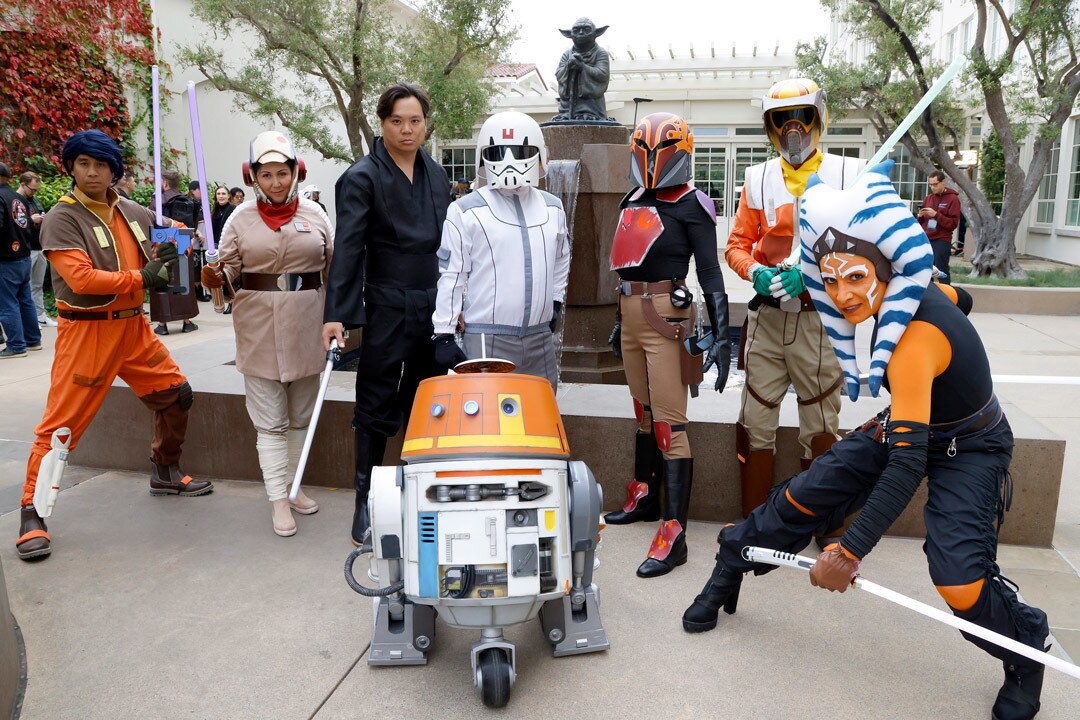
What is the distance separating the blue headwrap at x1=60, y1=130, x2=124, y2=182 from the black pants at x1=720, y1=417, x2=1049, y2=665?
119 inches

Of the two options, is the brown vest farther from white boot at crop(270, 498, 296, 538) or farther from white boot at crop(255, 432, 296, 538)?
white boot at crop(270, 498, 296, 538)

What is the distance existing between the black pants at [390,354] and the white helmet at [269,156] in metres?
0.61

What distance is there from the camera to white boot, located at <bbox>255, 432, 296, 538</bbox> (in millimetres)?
3701

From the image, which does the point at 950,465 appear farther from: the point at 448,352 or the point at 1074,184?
the point at 1074,184

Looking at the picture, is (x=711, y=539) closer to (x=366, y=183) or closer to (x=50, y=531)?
(x=366, y=183)

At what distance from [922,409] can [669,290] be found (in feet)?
4.48

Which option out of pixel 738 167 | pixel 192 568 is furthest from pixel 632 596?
pixel 738 167

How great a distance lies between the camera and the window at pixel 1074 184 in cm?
1580

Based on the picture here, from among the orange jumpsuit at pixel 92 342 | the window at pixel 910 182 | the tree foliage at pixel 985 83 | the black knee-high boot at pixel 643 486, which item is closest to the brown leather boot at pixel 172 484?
the orange jumpsuit at pixel 92 342

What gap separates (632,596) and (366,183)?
197cm

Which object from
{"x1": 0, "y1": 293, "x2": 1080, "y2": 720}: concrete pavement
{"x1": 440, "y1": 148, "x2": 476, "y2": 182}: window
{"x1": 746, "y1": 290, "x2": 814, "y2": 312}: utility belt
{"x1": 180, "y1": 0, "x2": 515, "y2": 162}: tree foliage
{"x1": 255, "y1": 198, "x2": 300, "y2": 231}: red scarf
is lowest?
{"x1": 0, "y1": 293, "x2": 1080, "y2": 720}: concrete pavement

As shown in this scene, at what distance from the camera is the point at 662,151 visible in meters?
3.31

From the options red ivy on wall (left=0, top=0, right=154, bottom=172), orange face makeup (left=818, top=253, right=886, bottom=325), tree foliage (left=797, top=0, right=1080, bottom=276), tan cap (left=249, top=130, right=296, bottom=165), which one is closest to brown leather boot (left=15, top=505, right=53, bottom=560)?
tan cap (left=249, top=130, right=296, bottom=165)

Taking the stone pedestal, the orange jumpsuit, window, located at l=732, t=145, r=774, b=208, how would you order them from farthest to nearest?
1. window, located at l=732, t=145, r=774, b=208
2. the stone pedestal
3. the orange jumpsuit
